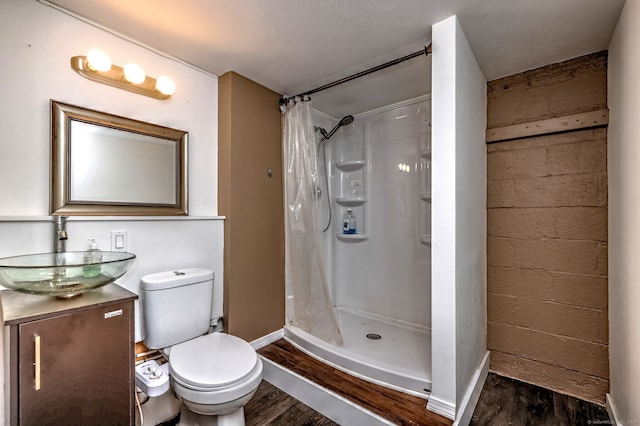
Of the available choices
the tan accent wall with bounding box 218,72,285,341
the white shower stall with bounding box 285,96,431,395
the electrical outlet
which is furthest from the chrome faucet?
the white shower stall with bounding box 285,96,431,395

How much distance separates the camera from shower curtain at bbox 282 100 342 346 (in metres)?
2.20

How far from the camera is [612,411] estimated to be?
4.92 feet

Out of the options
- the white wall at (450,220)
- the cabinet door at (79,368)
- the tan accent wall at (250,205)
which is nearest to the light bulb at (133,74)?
the tan accent wall at (250,205)

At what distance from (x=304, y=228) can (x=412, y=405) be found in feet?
4.20

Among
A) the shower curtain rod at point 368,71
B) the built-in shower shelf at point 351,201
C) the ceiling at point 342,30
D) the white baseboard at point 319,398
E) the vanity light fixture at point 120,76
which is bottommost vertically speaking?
the white baseboard at point 319,398

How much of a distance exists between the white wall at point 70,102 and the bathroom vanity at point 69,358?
0.09 metres

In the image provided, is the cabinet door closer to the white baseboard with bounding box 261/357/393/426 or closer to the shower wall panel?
the white baseboard with bounding box 261/357/393/426

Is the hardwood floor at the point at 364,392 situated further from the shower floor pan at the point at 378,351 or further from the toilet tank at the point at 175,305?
the toilet tank at the point at 175,305

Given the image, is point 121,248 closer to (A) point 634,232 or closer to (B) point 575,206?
(A) point 634,232

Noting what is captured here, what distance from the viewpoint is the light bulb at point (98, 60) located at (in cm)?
142

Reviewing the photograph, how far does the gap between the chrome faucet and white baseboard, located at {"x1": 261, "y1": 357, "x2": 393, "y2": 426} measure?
4.33ft

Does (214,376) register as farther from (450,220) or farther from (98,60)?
(98,60)

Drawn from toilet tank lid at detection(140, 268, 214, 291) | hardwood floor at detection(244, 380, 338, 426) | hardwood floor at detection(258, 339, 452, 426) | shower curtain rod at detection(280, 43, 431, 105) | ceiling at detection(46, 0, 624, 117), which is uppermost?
ceiling at detection(46, 0, 624, 117)

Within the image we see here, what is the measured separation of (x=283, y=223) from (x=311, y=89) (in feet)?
3.51
